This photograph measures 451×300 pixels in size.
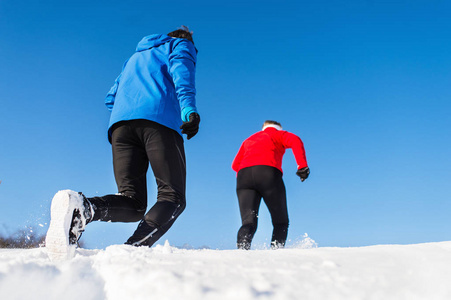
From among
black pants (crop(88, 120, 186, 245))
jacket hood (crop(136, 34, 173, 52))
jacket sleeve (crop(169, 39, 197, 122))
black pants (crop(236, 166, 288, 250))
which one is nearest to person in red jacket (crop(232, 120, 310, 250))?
black pants (crop(236, 166, 288, 250))

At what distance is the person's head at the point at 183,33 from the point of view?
10.1 ft

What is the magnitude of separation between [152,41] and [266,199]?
1957 millimetres

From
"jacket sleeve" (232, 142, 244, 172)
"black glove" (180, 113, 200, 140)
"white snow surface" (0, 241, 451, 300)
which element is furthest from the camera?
"jacket sleeve" (232, 142, 244, 172)

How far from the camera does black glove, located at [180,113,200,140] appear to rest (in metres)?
2.57

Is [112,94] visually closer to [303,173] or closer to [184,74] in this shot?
[184,74]

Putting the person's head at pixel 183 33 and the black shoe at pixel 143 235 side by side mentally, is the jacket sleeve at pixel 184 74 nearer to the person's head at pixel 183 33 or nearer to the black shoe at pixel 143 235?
the person's head at pixel 183 33

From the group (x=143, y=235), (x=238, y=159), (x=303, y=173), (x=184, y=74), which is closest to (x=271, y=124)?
(x=238, y=159)

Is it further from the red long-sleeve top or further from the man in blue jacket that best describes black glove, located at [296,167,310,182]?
the man in blue jacket

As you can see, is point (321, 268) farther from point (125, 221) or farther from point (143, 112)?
point (143, 112)

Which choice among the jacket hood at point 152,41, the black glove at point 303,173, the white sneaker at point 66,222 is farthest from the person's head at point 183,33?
the black glove at point 303,173

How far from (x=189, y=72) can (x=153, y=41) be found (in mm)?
558

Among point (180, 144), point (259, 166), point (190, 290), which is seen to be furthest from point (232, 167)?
point (190, 290)

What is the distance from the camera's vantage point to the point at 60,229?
185 centimetres

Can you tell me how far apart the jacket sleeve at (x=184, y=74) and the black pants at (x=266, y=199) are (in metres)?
1.42
